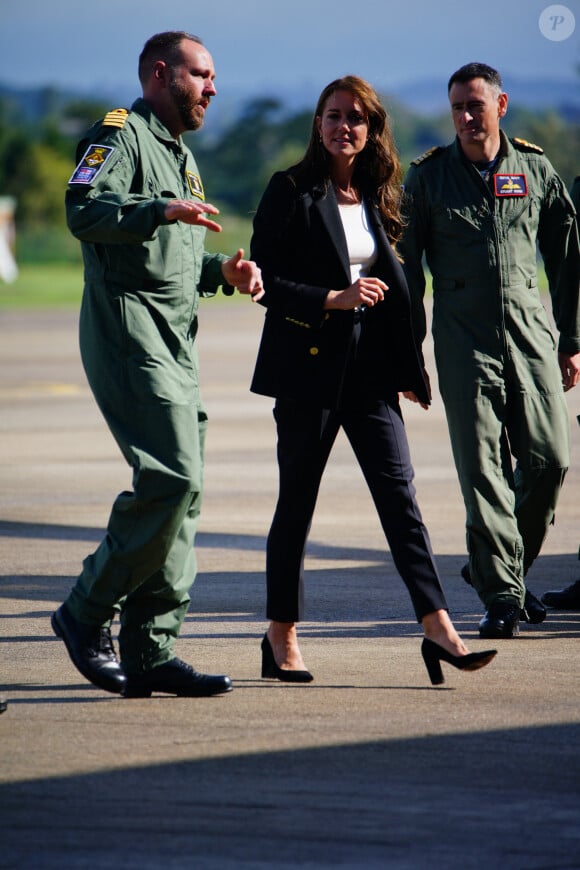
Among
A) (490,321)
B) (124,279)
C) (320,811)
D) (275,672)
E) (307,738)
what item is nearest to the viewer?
(320,811)

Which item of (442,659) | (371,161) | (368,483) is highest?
(371,161)

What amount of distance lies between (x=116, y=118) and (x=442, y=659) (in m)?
2.12

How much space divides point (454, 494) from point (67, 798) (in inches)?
280

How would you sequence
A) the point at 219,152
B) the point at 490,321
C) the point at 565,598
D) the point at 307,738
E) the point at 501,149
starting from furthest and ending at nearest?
the point at 219,152 < the point at 565,598 < the point at 501,149 < the point at 490,321 < the point at 307,738

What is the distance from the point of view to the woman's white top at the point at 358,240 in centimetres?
564

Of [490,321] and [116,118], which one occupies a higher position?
[116,118]

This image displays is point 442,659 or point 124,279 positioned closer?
point 124,279

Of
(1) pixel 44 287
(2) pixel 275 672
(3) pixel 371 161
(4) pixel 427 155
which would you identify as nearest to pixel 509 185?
(4) pixel 427 155

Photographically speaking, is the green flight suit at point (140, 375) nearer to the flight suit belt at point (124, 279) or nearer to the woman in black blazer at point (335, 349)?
the flight suit belt at point (124, 279)

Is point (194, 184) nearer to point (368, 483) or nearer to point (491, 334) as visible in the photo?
point (368, 483)

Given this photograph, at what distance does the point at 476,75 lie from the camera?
22.0 ft

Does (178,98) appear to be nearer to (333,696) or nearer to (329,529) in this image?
(333,696)

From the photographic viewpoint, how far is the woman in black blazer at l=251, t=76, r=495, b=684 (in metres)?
5.55

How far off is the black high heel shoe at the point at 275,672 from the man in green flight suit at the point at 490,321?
3.63ft
